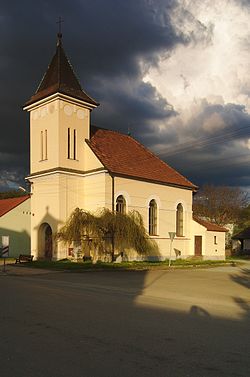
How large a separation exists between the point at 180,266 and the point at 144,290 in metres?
14.4

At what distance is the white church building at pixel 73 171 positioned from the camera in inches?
1249

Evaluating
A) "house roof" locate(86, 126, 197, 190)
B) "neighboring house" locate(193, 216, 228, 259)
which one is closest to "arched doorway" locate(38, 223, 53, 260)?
"house roof" locate(86, 126, 197, 190)

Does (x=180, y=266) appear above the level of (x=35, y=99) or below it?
below

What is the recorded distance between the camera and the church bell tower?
1248 inches

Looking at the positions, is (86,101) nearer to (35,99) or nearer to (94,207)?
(35,99)

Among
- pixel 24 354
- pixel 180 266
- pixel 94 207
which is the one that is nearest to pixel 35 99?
pixel 94 207

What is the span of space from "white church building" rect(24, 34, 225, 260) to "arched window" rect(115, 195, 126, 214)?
0.25 feet

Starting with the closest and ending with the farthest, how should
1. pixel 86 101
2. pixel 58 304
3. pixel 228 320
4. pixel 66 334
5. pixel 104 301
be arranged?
pixel 66 334 < pixel 228 320 < pixel 58 304 < pixel 104 301 < pixel 86 101

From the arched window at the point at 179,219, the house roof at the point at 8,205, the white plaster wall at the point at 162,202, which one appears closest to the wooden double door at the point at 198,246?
the white plaster wall at the point at 162,202

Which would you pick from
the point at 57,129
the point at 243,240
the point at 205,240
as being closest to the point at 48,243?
the point at 57,129

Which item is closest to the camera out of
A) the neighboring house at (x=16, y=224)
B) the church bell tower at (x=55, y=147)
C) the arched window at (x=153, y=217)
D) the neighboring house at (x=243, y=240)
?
the church bell tower at (x=55, y=147)

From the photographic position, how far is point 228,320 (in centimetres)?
1062

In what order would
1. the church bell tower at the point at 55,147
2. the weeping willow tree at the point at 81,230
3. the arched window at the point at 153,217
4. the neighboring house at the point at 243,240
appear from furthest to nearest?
the neighboring house at the point at 243,240 < the arched window at the point at 153,217 < the church bell tower at the point at 55,147 < the weeping willow tree at the point at 81,230

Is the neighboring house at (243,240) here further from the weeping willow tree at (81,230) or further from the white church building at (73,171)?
the weeping willow tree at (81,230)
